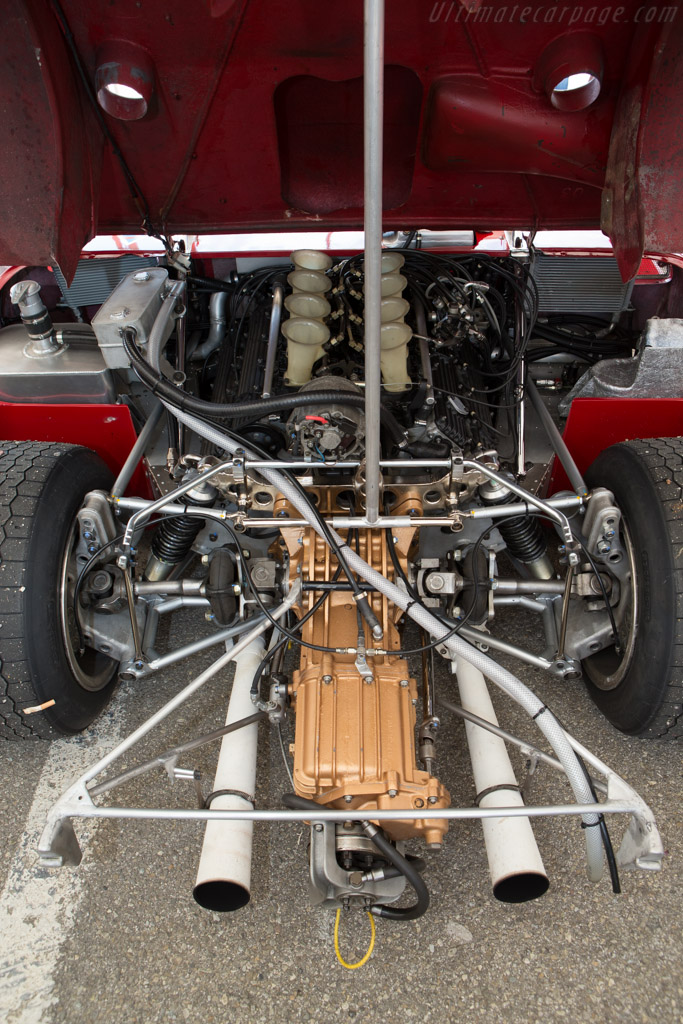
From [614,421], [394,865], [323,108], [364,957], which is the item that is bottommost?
[364,957]

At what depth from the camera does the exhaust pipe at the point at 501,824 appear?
1.63 metres

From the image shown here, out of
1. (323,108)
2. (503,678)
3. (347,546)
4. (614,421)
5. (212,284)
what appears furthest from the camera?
(212,284)

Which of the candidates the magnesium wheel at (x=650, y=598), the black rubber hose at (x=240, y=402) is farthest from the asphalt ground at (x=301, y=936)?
the black rubber hose at (x=240, y=402)

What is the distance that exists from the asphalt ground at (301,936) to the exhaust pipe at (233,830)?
9.3 inches

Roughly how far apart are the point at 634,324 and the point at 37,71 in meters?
2.40

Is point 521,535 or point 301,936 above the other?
point 521,535

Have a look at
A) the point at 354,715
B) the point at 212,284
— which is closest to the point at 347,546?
the point at 354,715

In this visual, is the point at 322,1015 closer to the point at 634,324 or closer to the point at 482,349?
the point at 482,349

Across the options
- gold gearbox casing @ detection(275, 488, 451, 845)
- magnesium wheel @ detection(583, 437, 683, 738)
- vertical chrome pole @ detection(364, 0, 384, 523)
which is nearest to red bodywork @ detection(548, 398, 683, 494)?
magnesium wheel @ detection(583, 437, 683, 738)

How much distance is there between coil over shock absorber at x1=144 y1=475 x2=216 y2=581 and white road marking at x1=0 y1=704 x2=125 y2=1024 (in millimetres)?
550

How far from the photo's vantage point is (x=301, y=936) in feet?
5.95

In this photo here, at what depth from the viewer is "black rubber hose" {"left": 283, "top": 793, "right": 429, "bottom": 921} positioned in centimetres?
157

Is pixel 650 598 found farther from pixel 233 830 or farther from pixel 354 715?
pixel 233 830

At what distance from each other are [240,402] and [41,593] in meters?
0.76
